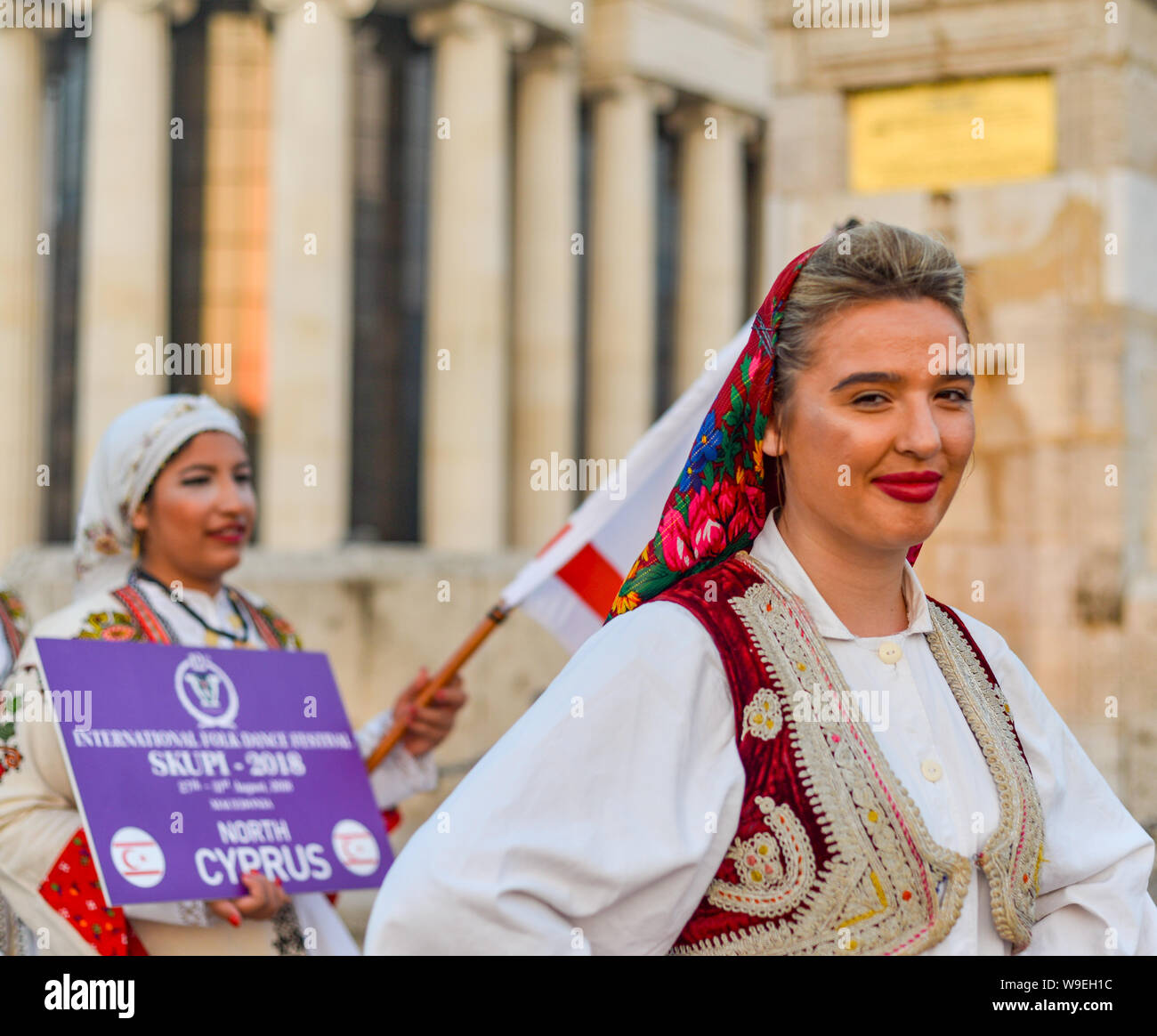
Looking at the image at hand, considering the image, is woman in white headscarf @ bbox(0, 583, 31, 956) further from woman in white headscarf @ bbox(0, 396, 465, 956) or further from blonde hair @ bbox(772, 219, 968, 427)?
blonde hair @ bbox(772, 219, 968, 427)

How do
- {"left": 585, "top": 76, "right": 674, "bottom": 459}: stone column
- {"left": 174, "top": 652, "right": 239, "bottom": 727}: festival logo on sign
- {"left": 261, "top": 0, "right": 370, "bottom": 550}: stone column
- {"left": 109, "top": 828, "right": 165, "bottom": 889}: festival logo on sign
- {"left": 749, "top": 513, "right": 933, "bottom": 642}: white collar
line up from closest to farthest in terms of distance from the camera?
{"left": 749, "top": 513, "right": 933, "bottom": 642}: white collar
{"left": 109, "top": 828, "right": 165, "bottom": 889}: festival logo on sign
{"left": 174, "top": 652, "right": 239, "bottom": 727}: festival logo on sign
{"left": 261, "top": 0, "right": 370, "bottom": 550}: stone column
{"left": 585, "top": 76, "right": 674, "bottom": 459}: stone column

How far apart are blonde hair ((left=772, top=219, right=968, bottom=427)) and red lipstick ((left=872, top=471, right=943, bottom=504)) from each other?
202mm

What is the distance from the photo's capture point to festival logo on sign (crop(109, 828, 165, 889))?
163 inches

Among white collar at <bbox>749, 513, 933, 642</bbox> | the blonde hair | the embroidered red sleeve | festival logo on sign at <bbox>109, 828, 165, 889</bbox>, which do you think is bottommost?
the embroidered red sleeve

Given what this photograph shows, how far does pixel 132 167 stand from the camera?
25.0m

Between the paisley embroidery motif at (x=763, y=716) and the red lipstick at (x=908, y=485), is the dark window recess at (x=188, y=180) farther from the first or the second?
the paisley embroidery motif at (x=763, y=716)

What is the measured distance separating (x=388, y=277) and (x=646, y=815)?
2976 cm

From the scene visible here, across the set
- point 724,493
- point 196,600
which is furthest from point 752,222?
point 724,493

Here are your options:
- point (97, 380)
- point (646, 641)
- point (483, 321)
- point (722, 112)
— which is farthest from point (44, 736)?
point (722, 112)

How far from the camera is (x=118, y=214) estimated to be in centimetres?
2484

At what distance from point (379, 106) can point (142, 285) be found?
7.80 meters
